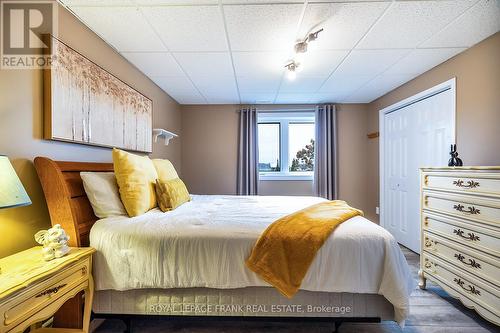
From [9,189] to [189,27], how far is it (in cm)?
162

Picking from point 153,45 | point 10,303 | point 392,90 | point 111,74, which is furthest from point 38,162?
point 392,90

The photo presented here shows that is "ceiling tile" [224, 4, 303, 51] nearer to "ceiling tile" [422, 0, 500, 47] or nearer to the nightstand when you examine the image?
"ceiling tile" [422, 0, 500, 47]

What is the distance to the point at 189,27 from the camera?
6.22ft

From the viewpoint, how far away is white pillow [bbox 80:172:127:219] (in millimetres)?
1635

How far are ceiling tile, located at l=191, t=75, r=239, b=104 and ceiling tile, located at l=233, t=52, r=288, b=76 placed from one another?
0.32 meters

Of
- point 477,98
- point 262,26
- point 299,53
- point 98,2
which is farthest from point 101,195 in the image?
point 477,98

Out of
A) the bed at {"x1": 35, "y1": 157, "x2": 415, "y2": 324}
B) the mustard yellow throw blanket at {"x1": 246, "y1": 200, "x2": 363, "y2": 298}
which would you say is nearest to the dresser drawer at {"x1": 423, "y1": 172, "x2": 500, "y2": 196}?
the bed at {"x1": 35, "y1": 157, "x2": 415, "y2": 324}

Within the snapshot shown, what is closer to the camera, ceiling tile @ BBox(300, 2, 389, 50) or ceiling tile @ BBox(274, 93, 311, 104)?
ceiling tile @ BBox(300, 2, 389, 50)

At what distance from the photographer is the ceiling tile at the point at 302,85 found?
10.0ft

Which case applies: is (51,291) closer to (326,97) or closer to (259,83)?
(259,83)

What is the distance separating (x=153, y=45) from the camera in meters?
2.18

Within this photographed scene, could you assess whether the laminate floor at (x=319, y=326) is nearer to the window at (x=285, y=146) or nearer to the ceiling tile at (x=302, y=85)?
the ceiling tile at (x=302, y=85)

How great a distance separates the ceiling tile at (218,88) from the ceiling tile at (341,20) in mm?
1325

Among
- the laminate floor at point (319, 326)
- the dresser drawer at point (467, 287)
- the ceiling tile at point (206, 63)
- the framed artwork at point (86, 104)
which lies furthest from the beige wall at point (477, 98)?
the framed artwork at point (86, 104)
